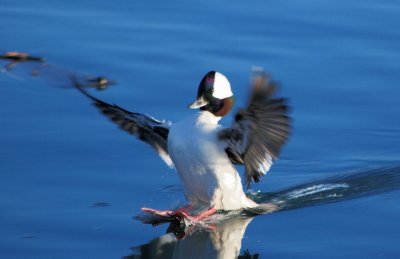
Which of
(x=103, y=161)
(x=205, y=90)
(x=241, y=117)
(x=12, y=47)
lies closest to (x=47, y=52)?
(x=12, y=47)

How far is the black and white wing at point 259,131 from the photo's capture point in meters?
7.33

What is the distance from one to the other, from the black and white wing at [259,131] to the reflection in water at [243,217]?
Result: 36 cm

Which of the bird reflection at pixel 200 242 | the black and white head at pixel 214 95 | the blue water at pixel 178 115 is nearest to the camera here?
the bird reflection at pixel 200 242

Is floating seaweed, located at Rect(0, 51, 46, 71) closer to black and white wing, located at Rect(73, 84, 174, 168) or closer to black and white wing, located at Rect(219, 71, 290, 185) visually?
black and white wing, located at Rect(73, 84, 174, 168)

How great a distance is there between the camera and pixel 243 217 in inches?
332

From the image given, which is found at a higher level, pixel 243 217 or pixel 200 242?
pixel 243 217

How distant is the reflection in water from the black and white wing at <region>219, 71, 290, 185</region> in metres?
0.36

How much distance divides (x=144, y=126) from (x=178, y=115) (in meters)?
1.06

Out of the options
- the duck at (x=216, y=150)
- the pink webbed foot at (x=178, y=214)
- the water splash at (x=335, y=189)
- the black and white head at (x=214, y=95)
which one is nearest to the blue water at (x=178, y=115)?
the water splash at (x=335, y=189)

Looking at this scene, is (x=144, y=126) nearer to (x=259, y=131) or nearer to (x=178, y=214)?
(x=178, y=214)

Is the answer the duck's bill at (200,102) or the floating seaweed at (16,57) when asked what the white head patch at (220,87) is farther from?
the floating seaweed at (16,57)

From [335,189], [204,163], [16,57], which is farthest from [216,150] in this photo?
[16,57]

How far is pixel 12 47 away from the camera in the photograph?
11.2 m

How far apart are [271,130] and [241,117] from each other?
0.25 metres
